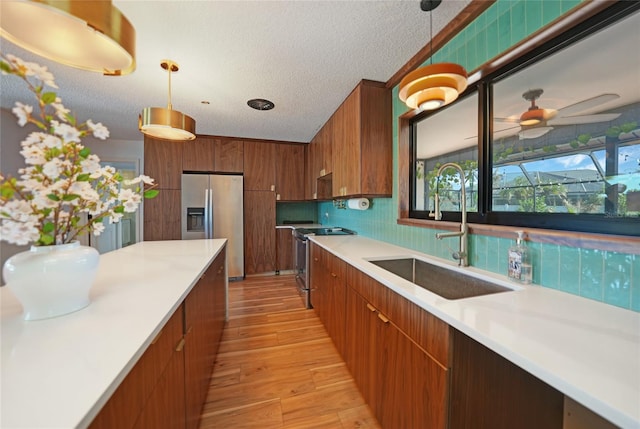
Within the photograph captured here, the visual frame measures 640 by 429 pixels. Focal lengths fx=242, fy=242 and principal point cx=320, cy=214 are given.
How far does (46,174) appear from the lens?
63cm

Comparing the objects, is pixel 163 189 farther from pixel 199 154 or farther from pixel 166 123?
pixel 166 123

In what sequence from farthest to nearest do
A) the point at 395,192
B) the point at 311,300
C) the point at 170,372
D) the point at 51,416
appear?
the point at 311,300, the point at 395,192, the point at 170,372, the point at 51,416

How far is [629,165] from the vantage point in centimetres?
91

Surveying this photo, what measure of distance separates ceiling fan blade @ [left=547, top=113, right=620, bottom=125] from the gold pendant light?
1819mm

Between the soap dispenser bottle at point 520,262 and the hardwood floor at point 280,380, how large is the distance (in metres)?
1.08

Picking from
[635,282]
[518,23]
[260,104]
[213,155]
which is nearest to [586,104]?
[518,23]

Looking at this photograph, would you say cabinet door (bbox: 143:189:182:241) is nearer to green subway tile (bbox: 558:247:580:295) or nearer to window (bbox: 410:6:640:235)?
window (bbox: 410:6:640:235)

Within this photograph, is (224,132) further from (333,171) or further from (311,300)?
(311,300)

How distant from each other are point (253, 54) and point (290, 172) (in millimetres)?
2583

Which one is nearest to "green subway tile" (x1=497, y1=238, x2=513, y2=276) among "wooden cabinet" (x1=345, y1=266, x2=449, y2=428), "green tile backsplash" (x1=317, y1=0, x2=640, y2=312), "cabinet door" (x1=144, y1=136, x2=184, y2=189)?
"green tile backsplash" (x1=317, y1=0, x2=640, y2=312)

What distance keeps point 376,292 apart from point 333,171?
1841 mm

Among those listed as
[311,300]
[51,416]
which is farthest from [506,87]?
[311,300]

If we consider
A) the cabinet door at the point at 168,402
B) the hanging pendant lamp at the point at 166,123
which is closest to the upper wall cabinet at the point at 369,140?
the hanging pendant lamp at the point at 166,123

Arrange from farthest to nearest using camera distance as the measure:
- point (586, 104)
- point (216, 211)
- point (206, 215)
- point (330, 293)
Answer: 1. point (216, 211)
2. point (206, 215)
3. point (330, 293)
4. point (586, 104)
